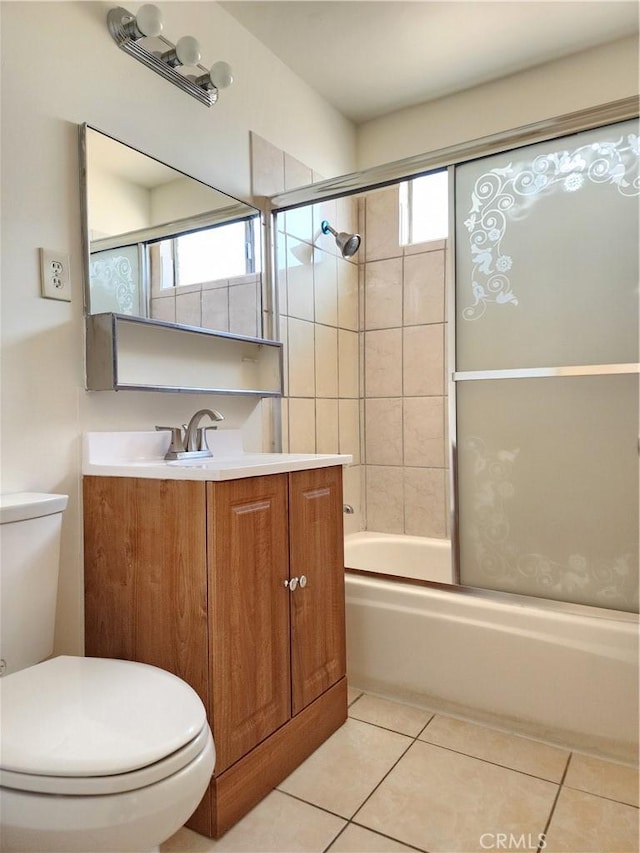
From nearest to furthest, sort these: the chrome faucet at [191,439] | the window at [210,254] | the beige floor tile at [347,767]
A: the beige floor tile at [347,767], the chrome faucet at [191,439], the window at [210,254]

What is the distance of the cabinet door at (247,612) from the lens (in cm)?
136

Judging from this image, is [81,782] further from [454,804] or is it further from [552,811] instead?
[552,811]

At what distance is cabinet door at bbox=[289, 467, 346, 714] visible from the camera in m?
1.63

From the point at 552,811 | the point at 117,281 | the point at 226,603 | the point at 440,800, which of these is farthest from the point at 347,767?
the point at 117,281

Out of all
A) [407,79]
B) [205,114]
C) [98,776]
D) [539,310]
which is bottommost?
[98,776]

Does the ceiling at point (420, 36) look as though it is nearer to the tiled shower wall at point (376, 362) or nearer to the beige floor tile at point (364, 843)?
the tiled shower wall at point (376, 362)

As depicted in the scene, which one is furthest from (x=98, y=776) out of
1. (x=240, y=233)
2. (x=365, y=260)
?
(x=365, y=260)

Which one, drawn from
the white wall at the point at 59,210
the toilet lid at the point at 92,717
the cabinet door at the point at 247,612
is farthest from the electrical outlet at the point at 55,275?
the toilet lid at the point at 92,717

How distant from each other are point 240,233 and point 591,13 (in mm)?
1531

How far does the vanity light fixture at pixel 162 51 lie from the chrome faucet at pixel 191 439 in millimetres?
1052

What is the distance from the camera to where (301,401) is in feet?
8.44

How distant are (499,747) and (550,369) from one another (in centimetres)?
113

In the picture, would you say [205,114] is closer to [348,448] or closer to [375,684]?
[348,448]

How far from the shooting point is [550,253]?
1.74 meters
